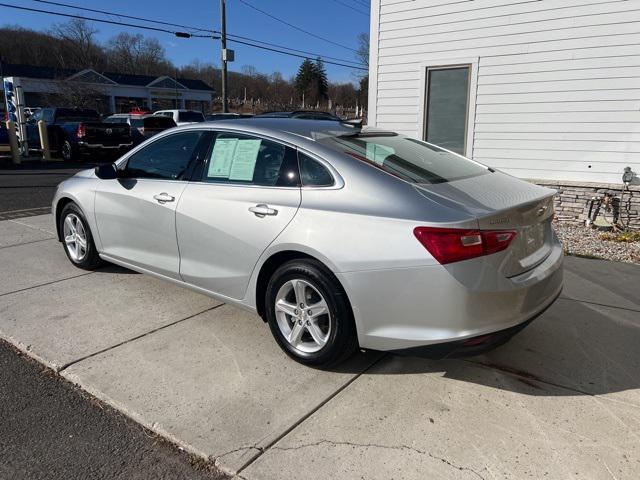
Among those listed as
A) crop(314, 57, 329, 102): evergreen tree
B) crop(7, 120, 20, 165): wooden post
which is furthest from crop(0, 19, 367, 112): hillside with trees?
crop(7, 120, 20, 165): wooden post

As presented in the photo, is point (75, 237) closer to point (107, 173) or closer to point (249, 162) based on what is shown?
point (107, 173)

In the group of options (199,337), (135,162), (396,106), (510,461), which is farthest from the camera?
(396,106)

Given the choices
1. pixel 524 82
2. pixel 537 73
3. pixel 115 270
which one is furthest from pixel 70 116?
pixel 537 73

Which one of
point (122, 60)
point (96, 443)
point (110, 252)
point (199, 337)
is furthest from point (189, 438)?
point (122, 60)

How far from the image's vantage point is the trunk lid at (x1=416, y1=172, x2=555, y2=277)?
107 inches

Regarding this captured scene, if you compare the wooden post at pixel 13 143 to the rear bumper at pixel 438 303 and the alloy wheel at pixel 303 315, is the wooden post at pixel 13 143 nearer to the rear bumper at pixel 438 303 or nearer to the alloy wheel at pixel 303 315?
the alloy wheel at pixel 303 315

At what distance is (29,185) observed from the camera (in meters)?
11.5

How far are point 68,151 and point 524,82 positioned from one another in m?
15.0

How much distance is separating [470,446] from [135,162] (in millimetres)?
3445

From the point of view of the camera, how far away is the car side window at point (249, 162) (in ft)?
10.9

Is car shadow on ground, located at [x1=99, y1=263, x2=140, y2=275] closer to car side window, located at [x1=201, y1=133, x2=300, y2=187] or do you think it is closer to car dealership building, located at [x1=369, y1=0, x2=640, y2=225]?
car side window, located at [x1=201, y1=133, x2=300, y2=187]

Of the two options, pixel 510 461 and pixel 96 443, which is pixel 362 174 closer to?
pixel 510 461

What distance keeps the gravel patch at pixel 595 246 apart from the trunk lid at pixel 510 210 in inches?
119

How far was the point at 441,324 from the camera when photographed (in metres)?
2.67
